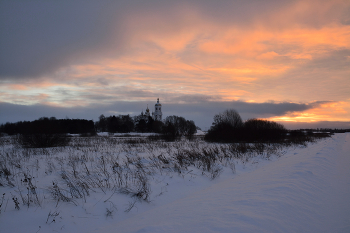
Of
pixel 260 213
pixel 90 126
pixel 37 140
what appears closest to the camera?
pixel 260 213

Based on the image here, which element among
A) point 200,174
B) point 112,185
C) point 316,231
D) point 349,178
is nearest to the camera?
point 316,231

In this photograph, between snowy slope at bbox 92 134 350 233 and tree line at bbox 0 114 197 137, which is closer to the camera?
snowy slope at bbox 92 134 350 233

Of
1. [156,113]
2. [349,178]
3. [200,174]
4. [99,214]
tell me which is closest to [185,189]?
[200,174]

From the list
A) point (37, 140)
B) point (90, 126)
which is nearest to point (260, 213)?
point (37, 140)

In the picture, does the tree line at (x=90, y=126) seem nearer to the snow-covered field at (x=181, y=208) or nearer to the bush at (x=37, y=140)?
the bush at (x=37, y=140)

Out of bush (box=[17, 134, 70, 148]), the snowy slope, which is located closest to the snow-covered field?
the snowy slope

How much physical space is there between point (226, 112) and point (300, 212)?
144ft

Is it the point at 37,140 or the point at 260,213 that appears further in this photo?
the point at 37,140

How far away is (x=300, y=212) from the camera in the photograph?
12.7ft

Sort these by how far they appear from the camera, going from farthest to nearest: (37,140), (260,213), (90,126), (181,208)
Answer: (90,126), (37,140), (181,208), (260,213)

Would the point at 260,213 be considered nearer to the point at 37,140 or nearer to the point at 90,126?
the point at 37,140

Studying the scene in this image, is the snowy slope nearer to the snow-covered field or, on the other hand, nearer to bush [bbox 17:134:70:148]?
the snow-covered field


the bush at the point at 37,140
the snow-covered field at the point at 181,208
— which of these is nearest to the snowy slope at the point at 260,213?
the snow-covered field at the point at 181,208

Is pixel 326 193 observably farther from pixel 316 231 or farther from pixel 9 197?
pixel 9 197
